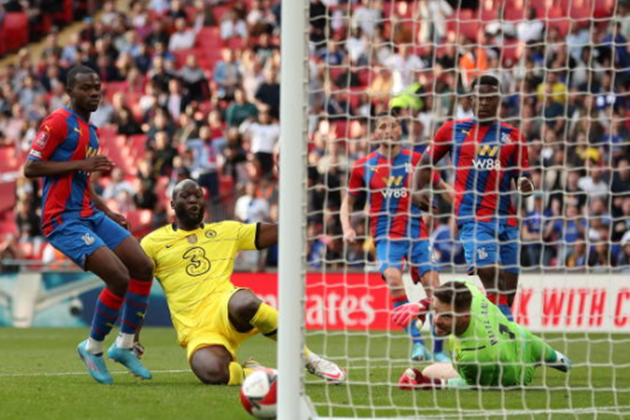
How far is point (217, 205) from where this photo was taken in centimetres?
1969

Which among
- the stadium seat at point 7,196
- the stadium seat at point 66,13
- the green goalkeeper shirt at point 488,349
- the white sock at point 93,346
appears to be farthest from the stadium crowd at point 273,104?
the white sock at point 93,346

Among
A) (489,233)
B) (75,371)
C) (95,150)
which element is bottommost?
(75,371)

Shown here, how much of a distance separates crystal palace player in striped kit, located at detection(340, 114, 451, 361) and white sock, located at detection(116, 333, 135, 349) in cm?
256

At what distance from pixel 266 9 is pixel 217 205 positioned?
18.9 feet

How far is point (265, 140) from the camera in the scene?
20.1m

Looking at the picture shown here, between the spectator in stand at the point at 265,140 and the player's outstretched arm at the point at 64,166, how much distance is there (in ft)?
36.6

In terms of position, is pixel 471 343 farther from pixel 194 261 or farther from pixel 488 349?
pixel 194 261

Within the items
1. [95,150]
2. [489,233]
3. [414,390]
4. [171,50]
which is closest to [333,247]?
[489,233]

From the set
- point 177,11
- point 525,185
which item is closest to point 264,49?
point 177,11

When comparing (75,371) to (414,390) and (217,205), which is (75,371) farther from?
(217,205)

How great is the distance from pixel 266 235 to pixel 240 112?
12.7m

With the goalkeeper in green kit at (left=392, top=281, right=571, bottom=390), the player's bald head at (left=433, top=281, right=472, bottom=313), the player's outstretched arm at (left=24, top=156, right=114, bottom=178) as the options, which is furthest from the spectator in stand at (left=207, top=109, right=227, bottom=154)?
the player's bald head at (left=433, top=281, right=472, bottom=313)

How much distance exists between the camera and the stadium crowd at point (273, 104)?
563 inches

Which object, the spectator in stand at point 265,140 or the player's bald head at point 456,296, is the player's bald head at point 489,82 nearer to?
the player's bald head at point 456,296
